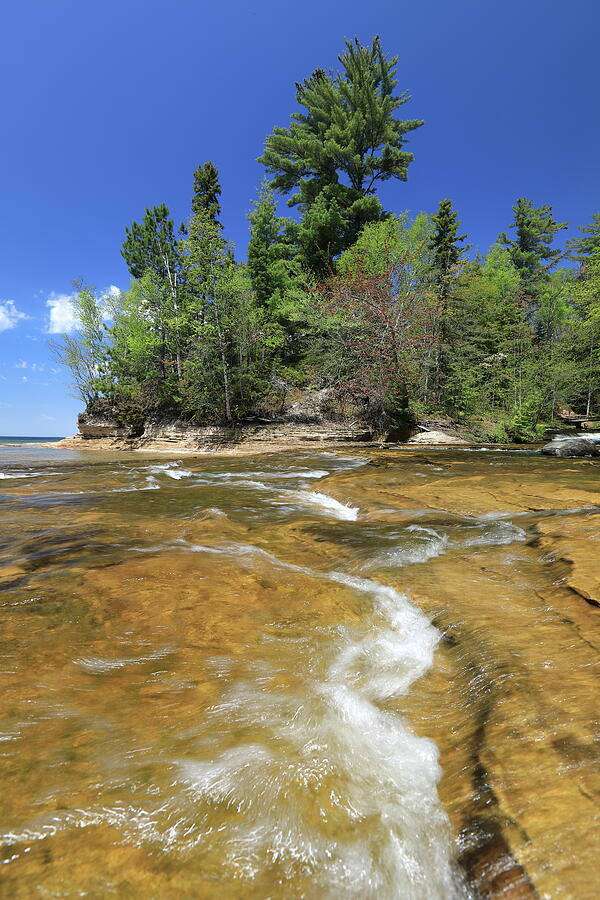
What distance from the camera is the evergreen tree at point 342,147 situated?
26.1 metres

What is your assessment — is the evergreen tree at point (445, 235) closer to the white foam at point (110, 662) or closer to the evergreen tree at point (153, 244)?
the evergreen tree at point (153, 244)

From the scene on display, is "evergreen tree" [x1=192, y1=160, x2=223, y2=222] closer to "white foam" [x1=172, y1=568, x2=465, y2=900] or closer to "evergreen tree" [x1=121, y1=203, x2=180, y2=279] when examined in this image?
"evergreen tree" [x1=121, y1=203, x2=180, y2=279]

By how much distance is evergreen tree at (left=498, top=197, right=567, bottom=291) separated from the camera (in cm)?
4266

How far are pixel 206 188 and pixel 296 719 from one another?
126 feet

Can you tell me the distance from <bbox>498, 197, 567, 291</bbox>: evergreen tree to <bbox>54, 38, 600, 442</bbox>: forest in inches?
354

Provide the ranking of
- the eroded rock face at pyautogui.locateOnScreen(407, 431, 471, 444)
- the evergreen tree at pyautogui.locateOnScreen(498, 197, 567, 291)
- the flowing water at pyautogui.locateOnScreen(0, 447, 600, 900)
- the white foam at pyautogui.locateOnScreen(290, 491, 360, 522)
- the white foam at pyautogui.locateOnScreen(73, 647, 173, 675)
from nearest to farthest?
1. the flowing water at pyautogui.locateOnScreen(0, 447, 600, 900)
2. the white foam at pyautogui.locateOnScreen(73, 647, 173, 675)
3. the white foam at pyautogui.locateOnScreen(290, 491, 360, 522)
4. the eroded rock face at pyautogui.locateOnScreen(407, 431, 471, 444)
5. the evergreen tree at pyautogui.locateOnScreen(498, 197, 567, 291)

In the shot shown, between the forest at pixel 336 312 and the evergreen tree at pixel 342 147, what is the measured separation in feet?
0.40

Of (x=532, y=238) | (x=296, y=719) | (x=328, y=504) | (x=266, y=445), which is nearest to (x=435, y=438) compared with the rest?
(x=266, y=445)

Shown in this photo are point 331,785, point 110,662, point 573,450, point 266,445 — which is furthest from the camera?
point 266,445

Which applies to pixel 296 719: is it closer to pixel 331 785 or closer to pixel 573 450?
pixel 331 785

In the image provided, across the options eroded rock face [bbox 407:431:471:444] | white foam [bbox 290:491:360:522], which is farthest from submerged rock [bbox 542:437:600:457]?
white foam [bbox 290:491:360:522]

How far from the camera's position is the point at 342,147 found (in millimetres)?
26781

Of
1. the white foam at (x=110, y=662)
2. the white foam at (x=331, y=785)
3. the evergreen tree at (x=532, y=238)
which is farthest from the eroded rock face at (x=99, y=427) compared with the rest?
the evergreen tree at (x=532, y=238)

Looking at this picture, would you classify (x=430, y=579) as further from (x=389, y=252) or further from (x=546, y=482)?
(x=389, y=252)
